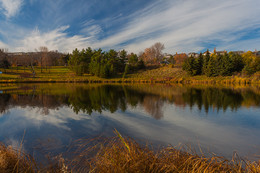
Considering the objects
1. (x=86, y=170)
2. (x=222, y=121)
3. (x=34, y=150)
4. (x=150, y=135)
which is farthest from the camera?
(x=222, y=121)

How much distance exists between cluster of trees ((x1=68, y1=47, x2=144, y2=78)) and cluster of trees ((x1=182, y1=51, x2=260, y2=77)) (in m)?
21.8

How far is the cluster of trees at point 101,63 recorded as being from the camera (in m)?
53.7

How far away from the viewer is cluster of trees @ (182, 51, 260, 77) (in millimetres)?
43938

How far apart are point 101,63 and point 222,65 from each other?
129 ft

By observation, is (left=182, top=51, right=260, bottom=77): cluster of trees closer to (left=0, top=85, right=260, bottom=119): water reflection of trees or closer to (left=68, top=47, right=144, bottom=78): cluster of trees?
(left=68, top=47, right=144, bottom=78): cluster of trees

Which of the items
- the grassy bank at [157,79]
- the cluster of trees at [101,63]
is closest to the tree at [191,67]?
the grassy bank at [157,79]

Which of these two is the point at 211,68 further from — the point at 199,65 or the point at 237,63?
the point at 237,63

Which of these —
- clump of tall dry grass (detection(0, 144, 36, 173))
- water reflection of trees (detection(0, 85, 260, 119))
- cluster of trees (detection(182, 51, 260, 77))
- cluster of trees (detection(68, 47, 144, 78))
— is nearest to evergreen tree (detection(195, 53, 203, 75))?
cluster of trees (detection(182, 51, 260, 77))

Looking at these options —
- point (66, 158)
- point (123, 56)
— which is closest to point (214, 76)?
point (123, 56)

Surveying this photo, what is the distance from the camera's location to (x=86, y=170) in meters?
4.05

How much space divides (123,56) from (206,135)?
57.0 metres

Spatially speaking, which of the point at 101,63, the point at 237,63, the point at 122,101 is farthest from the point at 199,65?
the point at 122,101

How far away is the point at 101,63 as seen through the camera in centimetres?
5631

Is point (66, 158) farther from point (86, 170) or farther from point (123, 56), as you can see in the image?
point (123, 56)
